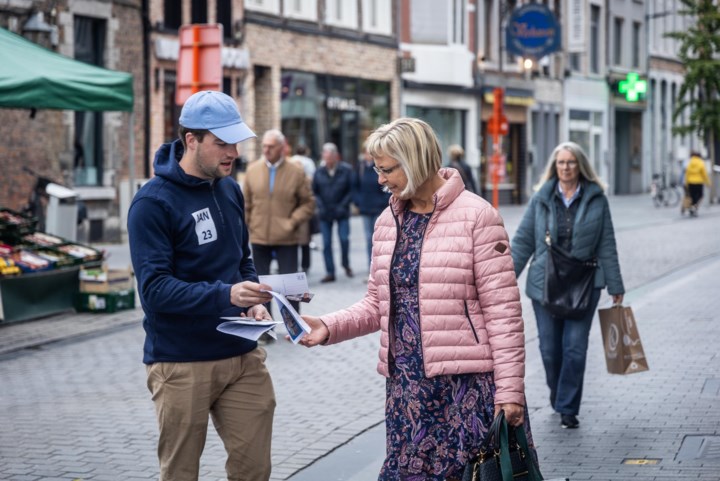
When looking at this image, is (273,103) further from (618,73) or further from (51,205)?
(618,73)

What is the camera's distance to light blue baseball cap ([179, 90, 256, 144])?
15.6 feet

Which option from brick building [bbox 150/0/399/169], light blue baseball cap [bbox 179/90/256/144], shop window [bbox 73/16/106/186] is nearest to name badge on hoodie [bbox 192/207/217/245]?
light blue baseball cap [bbox 179/90/256/144]

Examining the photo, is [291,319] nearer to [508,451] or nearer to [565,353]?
[508,451]

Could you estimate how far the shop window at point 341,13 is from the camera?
33.7 m

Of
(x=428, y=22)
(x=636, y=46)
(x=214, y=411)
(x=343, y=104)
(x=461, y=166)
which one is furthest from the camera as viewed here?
(x=636, y=46)

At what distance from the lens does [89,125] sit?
24.9 m

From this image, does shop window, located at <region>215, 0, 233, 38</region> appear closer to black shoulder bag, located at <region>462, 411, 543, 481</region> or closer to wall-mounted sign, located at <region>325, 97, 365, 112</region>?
wall-mounted sign, located at <region>325, 97, 365, 112</region>

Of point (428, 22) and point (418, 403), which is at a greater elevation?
point (428, 22)

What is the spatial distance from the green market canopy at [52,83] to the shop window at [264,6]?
16228 millimetres

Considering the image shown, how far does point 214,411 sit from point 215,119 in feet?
3.50

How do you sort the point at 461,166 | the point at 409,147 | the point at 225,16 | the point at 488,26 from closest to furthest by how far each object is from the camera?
the point at 409,147
the point at 461,166
the point at 225,16
the point at 488,26

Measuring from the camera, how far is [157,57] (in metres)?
26.3

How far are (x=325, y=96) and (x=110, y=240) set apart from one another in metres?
9.98

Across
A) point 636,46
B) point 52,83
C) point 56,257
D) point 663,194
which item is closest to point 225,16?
point 56,257
